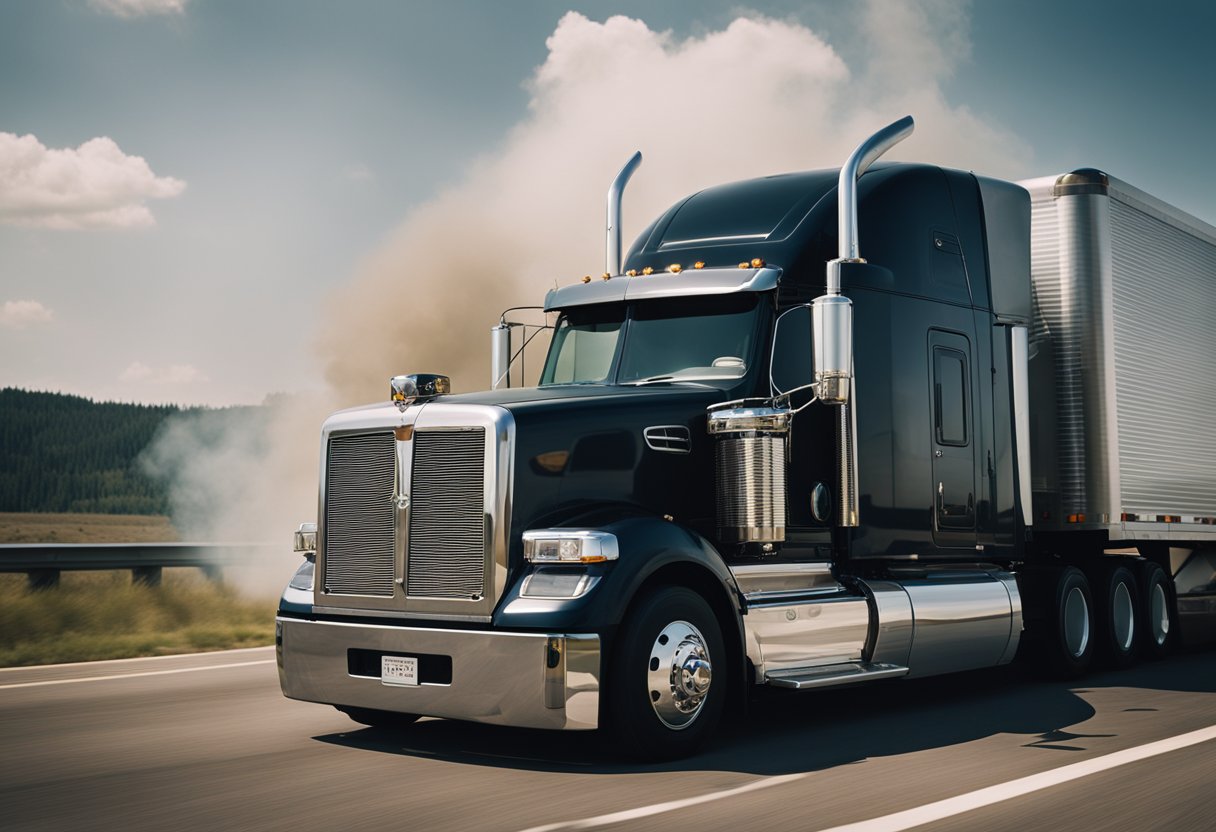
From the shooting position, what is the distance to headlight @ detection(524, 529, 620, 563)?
7465 millimetres

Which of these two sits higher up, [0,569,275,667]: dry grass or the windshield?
the windshield

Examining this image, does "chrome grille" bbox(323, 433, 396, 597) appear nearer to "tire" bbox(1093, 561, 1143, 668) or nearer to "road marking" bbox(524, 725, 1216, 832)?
"road marking" bbox(524, 725, 1216, 832)

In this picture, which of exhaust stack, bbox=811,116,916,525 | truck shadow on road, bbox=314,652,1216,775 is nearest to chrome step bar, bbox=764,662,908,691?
truck shadow on road, bbox=314,652,1216,775

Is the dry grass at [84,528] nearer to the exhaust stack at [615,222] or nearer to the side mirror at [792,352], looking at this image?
the exhaust stack at [615,222]

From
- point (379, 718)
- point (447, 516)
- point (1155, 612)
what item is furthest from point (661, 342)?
point (1155, 612)

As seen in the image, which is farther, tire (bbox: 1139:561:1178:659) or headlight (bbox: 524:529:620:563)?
tire (bbox: 1139:561:1178:659)

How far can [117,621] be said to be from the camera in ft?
51.5

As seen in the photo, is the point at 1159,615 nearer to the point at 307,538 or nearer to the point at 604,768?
the point at 604,768

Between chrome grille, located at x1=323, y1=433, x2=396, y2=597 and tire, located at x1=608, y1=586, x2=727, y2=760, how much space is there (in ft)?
5.03

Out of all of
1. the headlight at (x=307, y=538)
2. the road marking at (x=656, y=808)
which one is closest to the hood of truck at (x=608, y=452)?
the headlight at (x=307, y=538)

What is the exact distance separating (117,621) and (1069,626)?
1005 cm

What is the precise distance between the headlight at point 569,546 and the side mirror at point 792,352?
1.99 m

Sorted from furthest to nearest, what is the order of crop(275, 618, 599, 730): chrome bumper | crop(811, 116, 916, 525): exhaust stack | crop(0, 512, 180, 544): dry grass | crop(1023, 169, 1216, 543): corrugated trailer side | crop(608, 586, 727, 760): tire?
crop(0, 512, 180, 544): dry grass → crop(1023, 169, 1216, 543): corrugated trailer side → crop(811, 116, 916, 525): exhaust stack → crop(608, 586, 727, 760): tire → crop(275, 618, 599, 730): chrome bumper

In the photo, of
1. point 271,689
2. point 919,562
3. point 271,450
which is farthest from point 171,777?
point 271,450
